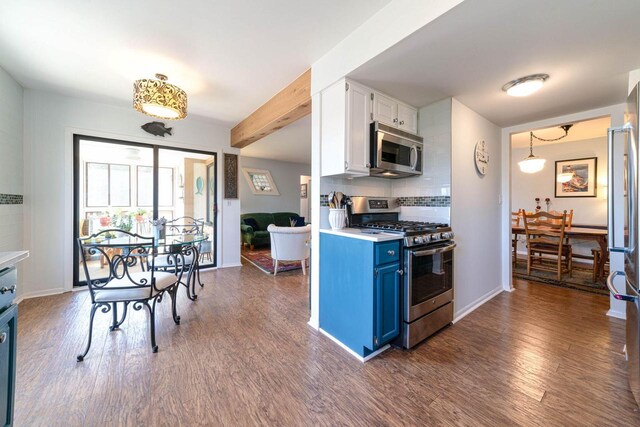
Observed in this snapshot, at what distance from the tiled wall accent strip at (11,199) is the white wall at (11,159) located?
3cm

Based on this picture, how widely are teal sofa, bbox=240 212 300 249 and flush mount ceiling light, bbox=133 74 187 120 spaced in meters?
3.85

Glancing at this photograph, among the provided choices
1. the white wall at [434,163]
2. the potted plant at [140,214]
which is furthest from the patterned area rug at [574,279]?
the potted plant at [140,214]

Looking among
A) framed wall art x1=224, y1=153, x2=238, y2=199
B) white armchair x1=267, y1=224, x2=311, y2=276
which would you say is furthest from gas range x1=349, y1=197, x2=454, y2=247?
framed wall art x1=224, y1=153, x2=238, y2=199

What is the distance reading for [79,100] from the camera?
3.30 m

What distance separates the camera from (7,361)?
1.03m

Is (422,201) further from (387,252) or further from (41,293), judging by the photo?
(41,293)

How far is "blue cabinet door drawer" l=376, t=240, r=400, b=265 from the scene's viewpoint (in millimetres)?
1807

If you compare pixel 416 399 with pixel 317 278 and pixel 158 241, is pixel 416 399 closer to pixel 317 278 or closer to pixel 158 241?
pixel 317 278

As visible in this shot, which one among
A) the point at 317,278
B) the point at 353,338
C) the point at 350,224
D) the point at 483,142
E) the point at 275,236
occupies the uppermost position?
the point at 483,142

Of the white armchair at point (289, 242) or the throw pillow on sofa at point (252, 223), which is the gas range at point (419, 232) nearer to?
the white armchair at point (289, 242)

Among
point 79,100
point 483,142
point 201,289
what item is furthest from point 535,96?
point 79,100

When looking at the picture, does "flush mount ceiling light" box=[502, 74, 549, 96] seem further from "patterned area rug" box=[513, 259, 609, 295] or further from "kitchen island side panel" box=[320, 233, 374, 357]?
"patterned area rug" box=[513, 259, 609, 295]

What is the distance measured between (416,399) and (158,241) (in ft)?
9.12

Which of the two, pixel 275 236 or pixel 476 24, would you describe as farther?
pixel 275 236
